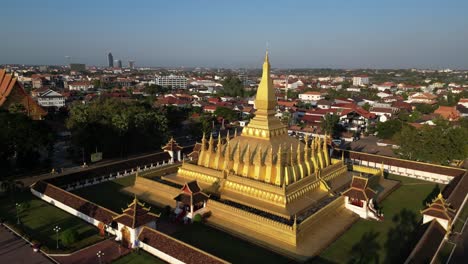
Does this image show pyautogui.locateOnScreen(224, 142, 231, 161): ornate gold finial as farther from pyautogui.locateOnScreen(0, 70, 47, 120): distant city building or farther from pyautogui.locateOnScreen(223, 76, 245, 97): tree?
pyautogui.locateOnScreen(223, 76, 245, 97): tree

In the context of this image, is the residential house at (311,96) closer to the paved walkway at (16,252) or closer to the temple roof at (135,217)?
the temple roof at (135,217)

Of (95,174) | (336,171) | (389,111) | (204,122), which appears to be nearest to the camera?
(336,171)

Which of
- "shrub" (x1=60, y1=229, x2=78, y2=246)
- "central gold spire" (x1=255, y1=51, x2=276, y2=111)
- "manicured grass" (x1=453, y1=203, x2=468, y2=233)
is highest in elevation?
"central gold spire" (x1=255, y1=51, x2=276, y2=111)

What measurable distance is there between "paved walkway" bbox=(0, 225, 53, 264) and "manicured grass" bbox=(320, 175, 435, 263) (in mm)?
16478

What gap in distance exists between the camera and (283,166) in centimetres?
2672

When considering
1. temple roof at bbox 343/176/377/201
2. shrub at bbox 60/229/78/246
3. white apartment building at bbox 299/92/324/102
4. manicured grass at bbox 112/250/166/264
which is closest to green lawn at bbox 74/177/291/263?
manicured grass at bbox 112/250/166/264

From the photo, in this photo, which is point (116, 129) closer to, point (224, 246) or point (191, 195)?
point (191, 195)

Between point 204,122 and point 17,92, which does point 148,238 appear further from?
point 17,92

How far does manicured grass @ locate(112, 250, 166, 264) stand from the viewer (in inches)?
783

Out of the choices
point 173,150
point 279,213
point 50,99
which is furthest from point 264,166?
point 50,99

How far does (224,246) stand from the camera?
2170 centimetres

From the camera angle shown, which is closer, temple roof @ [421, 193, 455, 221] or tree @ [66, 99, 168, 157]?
temple roof @ [421, 193, 455, 221]

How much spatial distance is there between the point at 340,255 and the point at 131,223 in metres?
12.6

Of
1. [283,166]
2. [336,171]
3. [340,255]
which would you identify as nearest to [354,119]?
[336,171]
